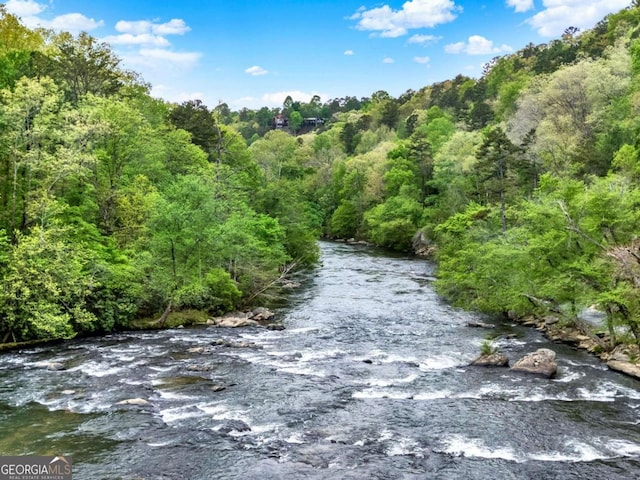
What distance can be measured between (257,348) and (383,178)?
63901 millimetres

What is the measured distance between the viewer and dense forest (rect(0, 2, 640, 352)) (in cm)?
2858

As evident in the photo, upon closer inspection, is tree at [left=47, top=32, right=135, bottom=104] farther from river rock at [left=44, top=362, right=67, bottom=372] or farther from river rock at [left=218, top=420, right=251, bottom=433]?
river rock at [left=218, top=420, right=251, bottom=433]

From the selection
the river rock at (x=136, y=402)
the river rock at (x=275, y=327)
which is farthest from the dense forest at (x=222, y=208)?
the river rock at (x=136, y=402)

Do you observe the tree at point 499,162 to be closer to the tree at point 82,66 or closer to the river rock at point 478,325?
the river rock at point 478,325

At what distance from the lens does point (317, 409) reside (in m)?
20.7

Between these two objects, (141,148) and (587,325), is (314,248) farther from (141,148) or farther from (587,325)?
(587,325)

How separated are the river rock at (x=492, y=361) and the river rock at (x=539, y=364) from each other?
61 cm

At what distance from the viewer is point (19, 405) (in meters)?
20.4

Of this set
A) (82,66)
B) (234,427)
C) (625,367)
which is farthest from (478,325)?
(82,66)

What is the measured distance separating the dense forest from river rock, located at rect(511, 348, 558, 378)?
3794 millimetres

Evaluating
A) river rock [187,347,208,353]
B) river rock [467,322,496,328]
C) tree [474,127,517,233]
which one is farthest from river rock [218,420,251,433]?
tree [474,127,517,233]

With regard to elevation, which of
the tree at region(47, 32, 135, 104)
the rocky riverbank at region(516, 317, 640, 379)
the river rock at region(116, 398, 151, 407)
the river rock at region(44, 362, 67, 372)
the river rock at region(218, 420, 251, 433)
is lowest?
the rocky riverbank at region(516, 317, 640, 379)

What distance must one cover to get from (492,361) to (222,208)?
21.7 meters

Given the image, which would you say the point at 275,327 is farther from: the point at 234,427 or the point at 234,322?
the point at 234,427
